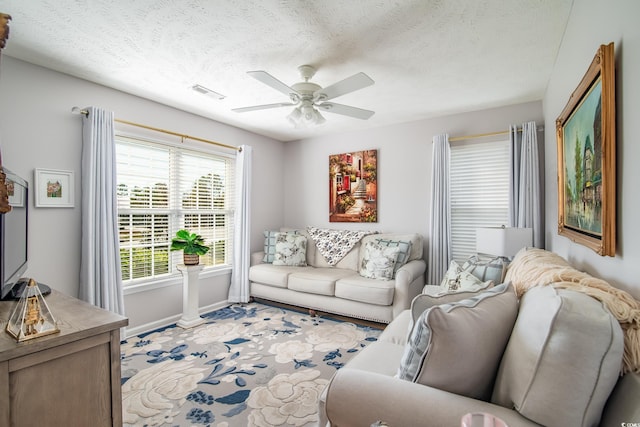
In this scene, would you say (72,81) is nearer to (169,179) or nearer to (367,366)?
(169,179)

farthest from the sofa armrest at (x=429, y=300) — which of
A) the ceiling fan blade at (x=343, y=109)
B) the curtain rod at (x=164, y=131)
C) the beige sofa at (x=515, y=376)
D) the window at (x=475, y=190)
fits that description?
the curtain rod at (x=164, y=131)

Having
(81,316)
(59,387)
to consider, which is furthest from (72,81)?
(59,387)

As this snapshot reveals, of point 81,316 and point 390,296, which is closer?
point 81,316

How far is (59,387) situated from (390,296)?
266 cm

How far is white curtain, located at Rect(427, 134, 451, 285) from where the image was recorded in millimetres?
3641

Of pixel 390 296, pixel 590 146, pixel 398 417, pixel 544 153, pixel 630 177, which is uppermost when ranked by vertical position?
pixel 544 153

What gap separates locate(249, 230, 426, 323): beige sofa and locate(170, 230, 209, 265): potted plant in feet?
3.01

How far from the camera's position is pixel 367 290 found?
324 cm

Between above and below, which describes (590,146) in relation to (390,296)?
above

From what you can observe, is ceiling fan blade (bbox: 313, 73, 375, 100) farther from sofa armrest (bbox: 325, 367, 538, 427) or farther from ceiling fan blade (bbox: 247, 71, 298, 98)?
sofa armrest (bbox: 325, 367, 538, 427)

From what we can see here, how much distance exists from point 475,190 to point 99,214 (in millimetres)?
4012

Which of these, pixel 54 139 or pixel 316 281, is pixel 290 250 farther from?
pixel 54 139

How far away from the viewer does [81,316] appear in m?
1.43

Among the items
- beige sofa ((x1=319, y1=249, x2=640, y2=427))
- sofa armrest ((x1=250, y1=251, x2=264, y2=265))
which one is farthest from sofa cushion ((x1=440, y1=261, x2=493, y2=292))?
sofa armrest ((x1=250, y1=251, x2=264, y2=265))
